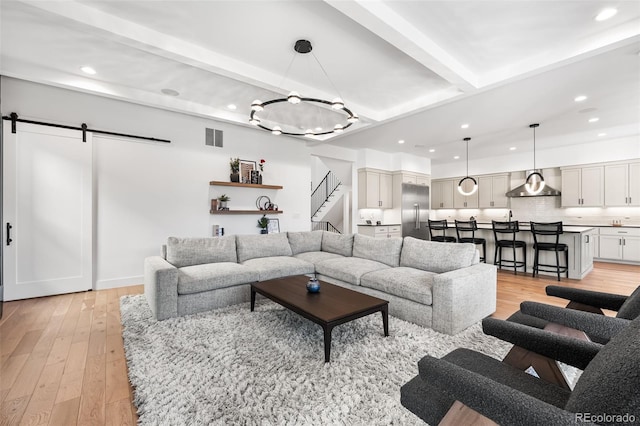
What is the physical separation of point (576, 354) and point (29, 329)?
14.2 ft

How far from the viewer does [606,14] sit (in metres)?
2.67

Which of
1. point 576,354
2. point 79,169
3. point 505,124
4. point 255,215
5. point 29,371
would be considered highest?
point 505,124

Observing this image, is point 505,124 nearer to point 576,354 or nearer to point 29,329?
point 576,354

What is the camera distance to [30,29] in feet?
9.89

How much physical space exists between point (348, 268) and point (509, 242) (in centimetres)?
361

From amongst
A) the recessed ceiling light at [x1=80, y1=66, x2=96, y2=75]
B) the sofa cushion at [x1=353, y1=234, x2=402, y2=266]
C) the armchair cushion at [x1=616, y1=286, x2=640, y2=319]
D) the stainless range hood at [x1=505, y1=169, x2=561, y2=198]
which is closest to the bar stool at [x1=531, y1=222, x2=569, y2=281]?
the sofa cushion at [x1=353, y1=234, x2=402, y2=266]

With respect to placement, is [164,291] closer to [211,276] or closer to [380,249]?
[211,276]

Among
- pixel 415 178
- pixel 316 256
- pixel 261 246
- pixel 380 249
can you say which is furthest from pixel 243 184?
pixel 415 178

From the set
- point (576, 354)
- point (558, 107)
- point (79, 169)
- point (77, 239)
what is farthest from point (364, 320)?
Result: point (558, 107)

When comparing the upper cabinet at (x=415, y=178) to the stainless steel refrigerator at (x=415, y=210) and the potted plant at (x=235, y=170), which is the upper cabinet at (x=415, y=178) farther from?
the potted plant at (x=235, y=170)

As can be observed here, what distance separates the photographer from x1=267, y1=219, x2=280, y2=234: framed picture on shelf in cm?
611

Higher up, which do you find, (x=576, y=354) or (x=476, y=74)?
(x=476, y=74)

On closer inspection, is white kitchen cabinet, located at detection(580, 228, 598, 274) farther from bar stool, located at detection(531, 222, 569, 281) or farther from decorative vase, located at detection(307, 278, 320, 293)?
decorative vase, located at detection(307, 278, 320, 293)

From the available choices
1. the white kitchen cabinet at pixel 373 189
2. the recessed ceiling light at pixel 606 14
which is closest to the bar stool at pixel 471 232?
the white kitchen cabinet at pixel 373 189
